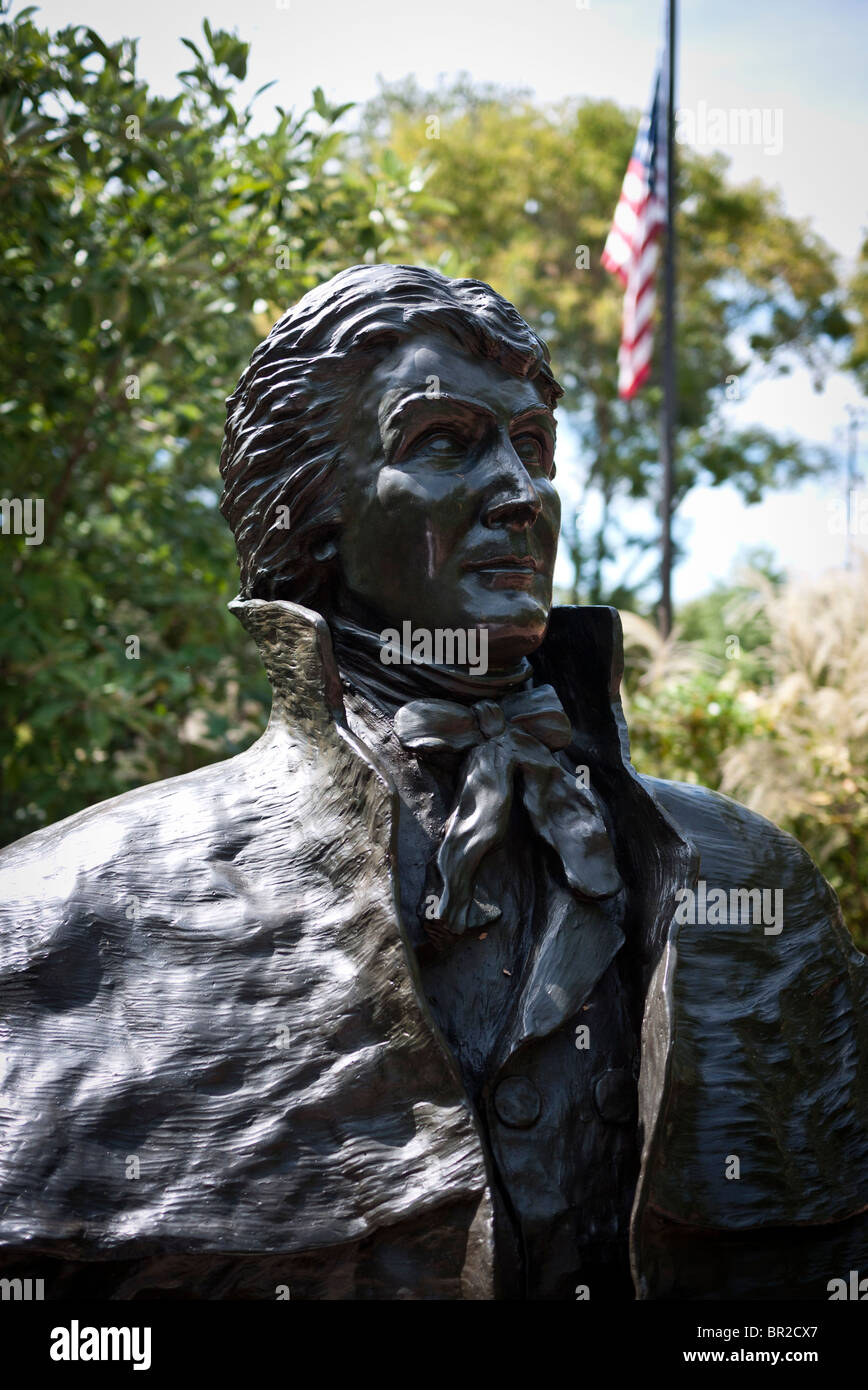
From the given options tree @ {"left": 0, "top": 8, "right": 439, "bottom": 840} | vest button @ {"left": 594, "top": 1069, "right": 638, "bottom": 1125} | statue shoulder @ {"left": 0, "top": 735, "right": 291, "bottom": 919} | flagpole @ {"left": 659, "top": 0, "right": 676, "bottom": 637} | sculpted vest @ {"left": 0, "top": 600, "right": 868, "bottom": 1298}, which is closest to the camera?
sculpted vest @ {"left": 0, "top": 600, "right": 868, "bottom": 1298}

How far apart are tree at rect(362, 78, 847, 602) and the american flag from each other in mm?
9359

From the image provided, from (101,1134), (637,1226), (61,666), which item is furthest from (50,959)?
(61,666)

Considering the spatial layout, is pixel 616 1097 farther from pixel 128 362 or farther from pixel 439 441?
pixel 128 362

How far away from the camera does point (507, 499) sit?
222 centimetres

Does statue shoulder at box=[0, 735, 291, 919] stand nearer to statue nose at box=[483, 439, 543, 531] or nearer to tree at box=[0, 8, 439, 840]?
statue nose at box=[483, 439, 543, 531]

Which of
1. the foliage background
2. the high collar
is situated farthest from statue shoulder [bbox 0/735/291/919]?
the foliage background

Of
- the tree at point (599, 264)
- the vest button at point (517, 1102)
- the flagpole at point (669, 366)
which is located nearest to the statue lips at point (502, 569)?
the vest button at point (517, 1102)

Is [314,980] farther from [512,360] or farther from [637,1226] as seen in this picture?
[512,360]

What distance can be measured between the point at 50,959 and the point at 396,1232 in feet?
2.05

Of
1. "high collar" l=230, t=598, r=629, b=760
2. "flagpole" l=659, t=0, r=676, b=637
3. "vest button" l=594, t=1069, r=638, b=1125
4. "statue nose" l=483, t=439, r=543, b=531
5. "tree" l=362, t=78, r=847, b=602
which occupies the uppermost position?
"tree" l=362, t=78, r=847, b=602

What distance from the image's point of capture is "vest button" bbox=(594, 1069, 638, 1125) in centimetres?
202

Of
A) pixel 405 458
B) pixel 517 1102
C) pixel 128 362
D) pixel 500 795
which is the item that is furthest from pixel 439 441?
pixel 128 362

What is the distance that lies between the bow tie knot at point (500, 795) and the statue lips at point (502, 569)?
0.19 m

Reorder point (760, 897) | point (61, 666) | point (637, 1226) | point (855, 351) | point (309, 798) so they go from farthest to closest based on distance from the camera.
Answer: point (855, 351) → point (61, 666) → point (760, 897) → point (309, 798) → point (637, 1226)
